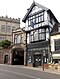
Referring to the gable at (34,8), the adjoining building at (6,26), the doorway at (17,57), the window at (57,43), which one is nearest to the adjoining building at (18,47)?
the doorway at (17,57)

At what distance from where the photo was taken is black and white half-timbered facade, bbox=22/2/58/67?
36125mm

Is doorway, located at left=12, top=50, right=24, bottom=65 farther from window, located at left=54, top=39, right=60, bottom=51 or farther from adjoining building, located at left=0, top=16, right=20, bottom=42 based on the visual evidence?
adjoining building, located at left=0, top=16, right=20, bottom=42

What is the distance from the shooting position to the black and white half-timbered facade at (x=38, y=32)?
36.1 metres

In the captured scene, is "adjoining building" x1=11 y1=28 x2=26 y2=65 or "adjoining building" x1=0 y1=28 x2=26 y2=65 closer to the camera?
"adjoining building" x1=11 y1=28 x2=26 y2=65

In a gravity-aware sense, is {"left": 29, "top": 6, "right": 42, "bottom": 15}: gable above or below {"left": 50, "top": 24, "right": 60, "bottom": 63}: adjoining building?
above

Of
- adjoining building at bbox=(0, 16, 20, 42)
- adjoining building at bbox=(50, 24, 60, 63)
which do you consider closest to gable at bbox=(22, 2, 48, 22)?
adjoining building at bbox=(50, 24, 60, 63)

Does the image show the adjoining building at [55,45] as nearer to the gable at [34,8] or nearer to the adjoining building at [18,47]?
the gable at [34,8]

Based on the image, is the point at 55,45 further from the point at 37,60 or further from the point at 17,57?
the point at 17,57

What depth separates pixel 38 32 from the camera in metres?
37.9

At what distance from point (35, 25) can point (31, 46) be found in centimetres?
445

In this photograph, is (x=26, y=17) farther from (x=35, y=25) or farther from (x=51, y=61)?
(x=51, y=61)

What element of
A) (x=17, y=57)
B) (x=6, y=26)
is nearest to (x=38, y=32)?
(x=17, y=57)

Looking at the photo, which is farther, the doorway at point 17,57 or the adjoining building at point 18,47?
the doorway at point 17,57

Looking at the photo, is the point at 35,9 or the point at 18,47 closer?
the point at 35,9
